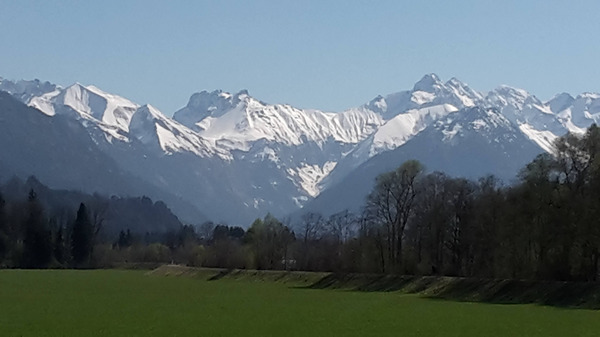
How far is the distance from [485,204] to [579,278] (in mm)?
19579

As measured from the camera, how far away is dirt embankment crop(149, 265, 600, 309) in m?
69.6

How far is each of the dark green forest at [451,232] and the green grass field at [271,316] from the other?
35.2 ft

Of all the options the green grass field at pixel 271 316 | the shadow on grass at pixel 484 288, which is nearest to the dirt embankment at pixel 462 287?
the shadow on grass at pixel 484 288

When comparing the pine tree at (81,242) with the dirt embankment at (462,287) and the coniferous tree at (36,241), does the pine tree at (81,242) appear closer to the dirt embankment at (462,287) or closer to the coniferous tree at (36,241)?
the coniferous tree at (36,241)

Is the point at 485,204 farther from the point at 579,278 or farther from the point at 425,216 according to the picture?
the point at 579,278

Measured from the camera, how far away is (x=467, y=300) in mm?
78312

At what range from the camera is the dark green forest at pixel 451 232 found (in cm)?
7719

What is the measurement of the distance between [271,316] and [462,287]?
96.6ft

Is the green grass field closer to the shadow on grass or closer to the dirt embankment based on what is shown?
the shadow on grass

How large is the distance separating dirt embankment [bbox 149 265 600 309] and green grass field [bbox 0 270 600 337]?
3613mm

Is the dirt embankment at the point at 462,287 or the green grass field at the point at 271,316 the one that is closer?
the green grass field at the point at 271,316

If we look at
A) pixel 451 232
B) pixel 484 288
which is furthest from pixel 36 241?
pixel 484 288

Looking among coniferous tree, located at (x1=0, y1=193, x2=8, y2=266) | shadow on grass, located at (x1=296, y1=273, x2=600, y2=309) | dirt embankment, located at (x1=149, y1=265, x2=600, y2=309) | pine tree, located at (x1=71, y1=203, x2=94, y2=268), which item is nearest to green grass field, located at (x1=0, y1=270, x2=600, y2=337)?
shadow on grass, located at (x1=296, y1=273, x2=600, y2=309)

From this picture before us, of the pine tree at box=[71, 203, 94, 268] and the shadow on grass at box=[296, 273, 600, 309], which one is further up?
the pine tree at box=[71, 203, 94, 268]
